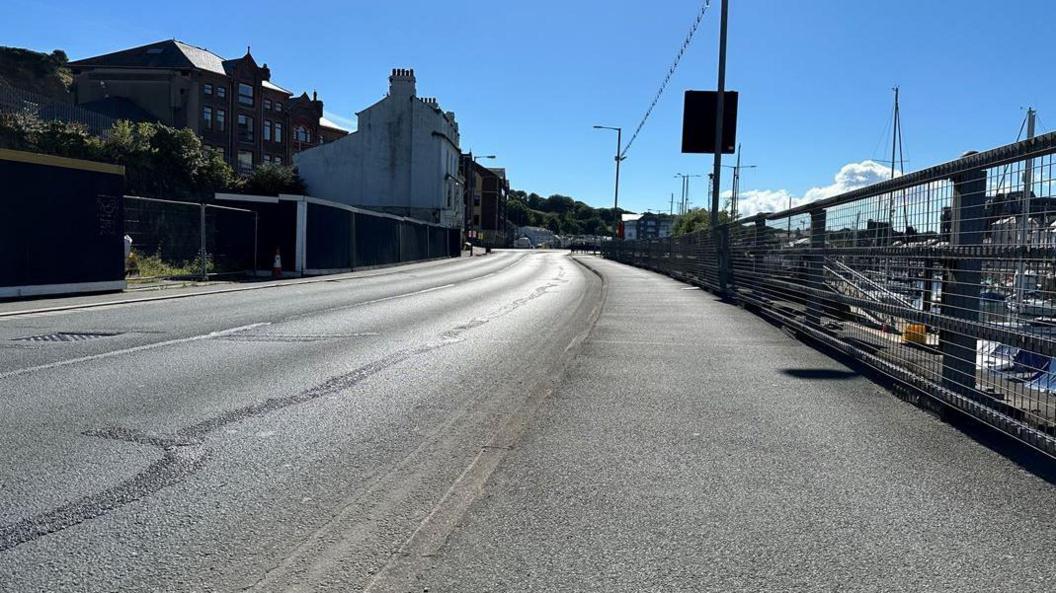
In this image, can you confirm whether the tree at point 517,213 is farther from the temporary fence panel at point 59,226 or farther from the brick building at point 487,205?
the temporary fence panel at point 59,226

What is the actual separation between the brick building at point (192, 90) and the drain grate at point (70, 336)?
196 feet

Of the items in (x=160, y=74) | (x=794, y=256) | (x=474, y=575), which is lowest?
(x=474, y=575)

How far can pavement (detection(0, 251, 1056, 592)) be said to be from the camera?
3.14 m

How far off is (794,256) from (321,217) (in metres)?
20.1

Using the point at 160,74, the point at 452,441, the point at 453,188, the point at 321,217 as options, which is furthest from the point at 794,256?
the point at 160,74

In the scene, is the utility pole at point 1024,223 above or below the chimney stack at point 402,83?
below

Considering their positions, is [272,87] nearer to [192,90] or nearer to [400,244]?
[192,90]

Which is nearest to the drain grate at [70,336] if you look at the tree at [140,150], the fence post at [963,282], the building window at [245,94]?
the fence post at [963,282]

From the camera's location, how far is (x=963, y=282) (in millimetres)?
5707

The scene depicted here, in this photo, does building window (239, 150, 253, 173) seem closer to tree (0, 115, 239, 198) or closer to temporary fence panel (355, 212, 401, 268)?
tree (0, 115, 239, 198)

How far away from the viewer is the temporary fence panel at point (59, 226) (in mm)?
14297

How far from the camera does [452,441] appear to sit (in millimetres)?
5180

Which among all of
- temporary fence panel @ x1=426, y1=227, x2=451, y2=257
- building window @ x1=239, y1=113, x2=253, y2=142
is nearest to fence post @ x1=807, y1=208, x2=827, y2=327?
temporary fence panel @ x1=426, y1=227, x2=451, y2=257

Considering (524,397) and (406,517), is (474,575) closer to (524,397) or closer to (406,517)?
(406,517)
